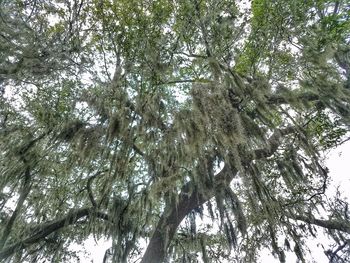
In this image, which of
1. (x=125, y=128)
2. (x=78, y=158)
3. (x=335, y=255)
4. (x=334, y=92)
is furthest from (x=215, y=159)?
(x=335, y=255)

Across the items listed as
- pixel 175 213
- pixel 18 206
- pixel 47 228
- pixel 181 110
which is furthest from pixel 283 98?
pixel 47 228

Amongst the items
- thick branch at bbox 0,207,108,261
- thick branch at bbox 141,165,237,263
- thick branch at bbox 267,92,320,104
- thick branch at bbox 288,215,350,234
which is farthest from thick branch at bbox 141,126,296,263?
thick branch at bbox 288,215,350,234

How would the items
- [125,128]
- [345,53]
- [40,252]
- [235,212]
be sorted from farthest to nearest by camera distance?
[40,252] → [345,53] → [125,128] → [235,212]

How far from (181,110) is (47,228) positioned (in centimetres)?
248

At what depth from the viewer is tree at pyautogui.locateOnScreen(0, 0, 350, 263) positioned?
3012mm

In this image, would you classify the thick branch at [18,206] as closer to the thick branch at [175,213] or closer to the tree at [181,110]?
the tree at [181,110]

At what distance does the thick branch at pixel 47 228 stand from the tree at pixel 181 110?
25mm

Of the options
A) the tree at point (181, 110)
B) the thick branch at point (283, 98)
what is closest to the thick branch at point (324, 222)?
the tree at point (181, 110)

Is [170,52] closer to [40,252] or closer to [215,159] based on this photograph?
[215,159]

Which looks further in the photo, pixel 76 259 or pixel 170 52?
pixel 76 259

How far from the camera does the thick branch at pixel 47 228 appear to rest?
12.6ft

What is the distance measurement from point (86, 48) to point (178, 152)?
1.96 meters

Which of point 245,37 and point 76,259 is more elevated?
point 245,37

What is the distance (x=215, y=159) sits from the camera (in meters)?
3.19
